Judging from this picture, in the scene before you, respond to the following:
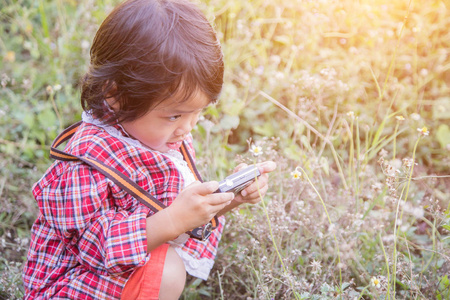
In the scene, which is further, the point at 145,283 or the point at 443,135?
the point at 443,135

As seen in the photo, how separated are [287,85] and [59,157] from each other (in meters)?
1.26

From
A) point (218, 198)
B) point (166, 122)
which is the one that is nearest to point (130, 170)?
point (166, 122)

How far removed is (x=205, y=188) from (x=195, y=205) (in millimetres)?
55

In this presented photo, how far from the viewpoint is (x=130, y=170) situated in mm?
1274

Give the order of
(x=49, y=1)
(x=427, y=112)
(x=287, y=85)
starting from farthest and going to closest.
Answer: (x=49, y=1) → (x=427, y=112) → (x=287, y=85)

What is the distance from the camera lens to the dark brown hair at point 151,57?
3.91 ft

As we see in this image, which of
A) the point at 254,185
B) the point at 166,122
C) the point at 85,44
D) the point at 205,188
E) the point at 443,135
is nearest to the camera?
the point at 205,188

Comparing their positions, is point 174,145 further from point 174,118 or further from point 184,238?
point 184,238

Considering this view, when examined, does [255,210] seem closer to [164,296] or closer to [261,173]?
[261,173]

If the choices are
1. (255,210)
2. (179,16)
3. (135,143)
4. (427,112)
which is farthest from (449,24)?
(135,143)

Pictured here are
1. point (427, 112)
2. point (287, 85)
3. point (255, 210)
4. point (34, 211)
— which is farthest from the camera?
point (427, 112)

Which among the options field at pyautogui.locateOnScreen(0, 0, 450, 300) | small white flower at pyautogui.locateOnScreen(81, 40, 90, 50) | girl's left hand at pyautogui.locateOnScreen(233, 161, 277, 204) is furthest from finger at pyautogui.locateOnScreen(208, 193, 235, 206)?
small white flower at pyautogui.locateOnScreen(81, 40, 90, 50)

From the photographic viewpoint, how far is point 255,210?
169 centimetres

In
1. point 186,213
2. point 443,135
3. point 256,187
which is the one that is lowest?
point 443,135
